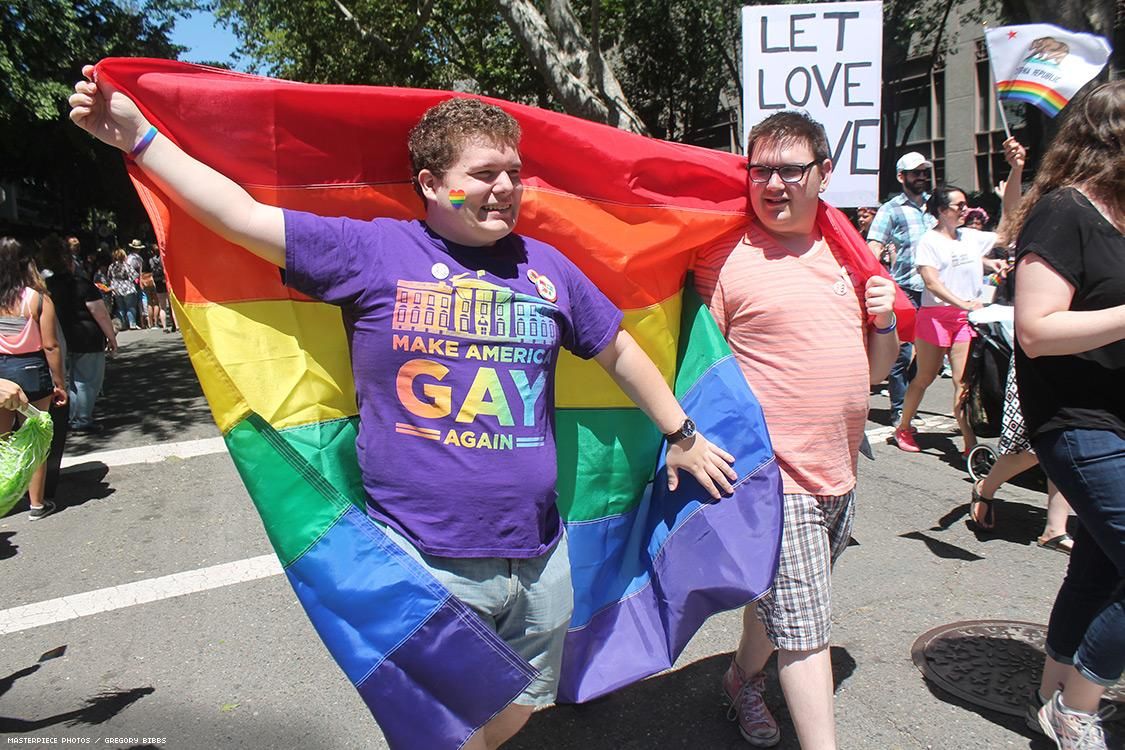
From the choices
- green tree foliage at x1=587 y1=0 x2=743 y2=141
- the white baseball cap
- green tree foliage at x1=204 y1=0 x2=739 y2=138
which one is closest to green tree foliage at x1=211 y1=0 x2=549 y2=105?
green tree foliage at x1=204 y1=0 x2=739 y2=138

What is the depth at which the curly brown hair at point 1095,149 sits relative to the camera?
2.39 m

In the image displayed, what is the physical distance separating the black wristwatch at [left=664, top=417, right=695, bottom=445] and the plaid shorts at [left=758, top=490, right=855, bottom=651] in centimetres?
40

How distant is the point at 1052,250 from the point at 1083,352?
30cm

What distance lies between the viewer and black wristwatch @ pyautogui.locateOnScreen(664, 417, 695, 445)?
238 cm

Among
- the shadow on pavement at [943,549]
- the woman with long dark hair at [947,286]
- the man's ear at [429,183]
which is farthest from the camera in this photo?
the woman with long dark hair at [947,286]

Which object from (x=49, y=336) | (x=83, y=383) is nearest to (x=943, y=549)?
(x=49, y=336)

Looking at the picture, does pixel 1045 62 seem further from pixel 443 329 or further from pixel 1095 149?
pixel 443 329

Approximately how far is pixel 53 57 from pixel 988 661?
1313 centimetres

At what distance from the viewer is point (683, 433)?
2391 millimetres

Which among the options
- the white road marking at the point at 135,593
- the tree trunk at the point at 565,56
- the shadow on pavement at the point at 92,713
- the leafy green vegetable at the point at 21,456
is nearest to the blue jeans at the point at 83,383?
the white road marking at the point at 135,593

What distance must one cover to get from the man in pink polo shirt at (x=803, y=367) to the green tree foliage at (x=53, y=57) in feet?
38.6

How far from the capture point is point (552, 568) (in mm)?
2162

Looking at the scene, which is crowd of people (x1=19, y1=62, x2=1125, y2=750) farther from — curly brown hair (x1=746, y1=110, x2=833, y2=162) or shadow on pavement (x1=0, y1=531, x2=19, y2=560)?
shadow on pavement (x1=0, y1=531, x2=19, y2=560)

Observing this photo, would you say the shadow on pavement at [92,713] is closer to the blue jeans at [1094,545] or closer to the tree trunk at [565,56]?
the blue jeans at [1094,545]
